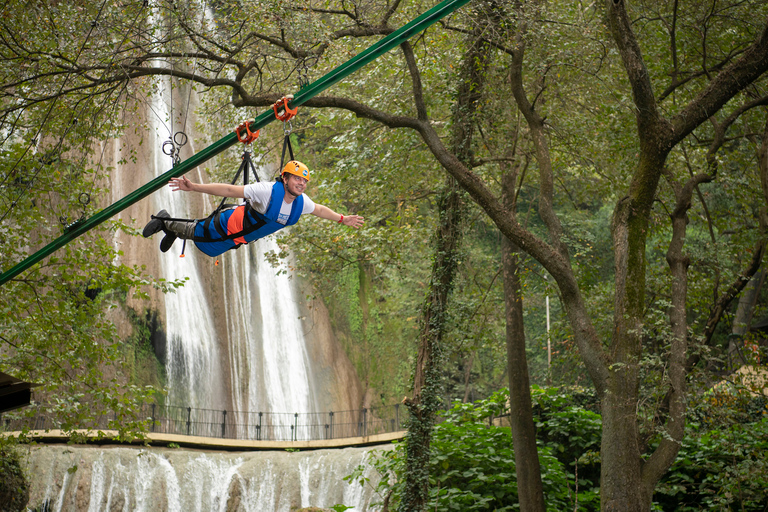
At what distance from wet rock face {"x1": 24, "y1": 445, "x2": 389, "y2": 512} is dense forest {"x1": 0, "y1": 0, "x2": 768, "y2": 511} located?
389cm

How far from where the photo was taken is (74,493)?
43.0ft

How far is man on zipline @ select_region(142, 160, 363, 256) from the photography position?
14.7 ft

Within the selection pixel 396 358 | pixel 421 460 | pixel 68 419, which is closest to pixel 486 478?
pixel 421 460

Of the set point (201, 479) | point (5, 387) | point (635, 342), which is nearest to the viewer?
point (5, 387)

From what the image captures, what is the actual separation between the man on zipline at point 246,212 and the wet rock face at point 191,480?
10.1 m

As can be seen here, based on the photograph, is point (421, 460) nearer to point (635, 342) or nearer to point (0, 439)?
point (635, 342)

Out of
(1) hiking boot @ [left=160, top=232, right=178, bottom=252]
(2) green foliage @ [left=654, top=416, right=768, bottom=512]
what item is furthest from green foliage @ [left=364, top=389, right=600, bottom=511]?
(1) hiking boot @ [left=160, top=232, right=178, bottom=252]

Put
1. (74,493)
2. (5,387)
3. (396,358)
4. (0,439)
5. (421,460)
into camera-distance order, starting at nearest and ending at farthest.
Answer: (5,387) → (0,439) → (421,460) → (74,493) → (396,358)

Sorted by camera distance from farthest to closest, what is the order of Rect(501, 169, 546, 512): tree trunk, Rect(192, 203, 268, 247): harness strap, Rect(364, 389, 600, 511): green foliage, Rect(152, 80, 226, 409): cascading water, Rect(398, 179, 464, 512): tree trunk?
Rect(152, 80, 226, 409): cascading water → Rect(364, 389, 600, 511): green foliage → Rect(398, 179, 464, 512): tree trunk → Rect(501, 169, 546, 512): tree trunk → Rect(192, 203, 268, 247): harness strap

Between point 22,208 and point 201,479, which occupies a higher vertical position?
point 22,208

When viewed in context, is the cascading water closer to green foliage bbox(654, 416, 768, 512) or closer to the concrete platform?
the concrete platform

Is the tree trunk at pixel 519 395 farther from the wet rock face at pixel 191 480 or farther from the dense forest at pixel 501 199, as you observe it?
the wet rock face at pixel 191 480

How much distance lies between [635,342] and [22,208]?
304 inches

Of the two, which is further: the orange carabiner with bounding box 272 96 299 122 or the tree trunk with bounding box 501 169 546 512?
the tree trunk with bounding box 501 169 546 512
